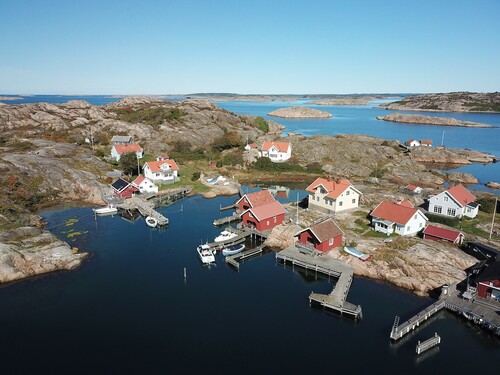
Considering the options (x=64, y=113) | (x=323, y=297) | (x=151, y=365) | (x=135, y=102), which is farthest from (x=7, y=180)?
(x=135, y=102)

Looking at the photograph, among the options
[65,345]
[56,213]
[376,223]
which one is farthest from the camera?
[56,213]

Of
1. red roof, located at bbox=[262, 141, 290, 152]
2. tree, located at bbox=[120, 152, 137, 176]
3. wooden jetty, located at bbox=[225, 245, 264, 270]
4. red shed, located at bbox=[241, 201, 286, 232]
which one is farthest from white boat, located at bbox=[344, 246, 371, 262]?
red roof, located at bbox=[262, 141, 290, 152]

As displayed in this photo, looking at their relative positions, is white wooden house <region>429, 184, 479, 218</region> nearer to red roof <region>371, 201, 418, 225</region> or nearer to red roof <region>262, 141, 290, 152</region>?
red roof <region>371, 201, 418, 225</region>

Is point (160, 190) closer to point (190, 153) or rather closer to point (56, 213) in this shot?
point (56, 213)

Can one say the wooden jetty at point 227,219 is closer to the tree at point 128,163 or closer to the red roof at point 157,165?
the red roof at point 157,165

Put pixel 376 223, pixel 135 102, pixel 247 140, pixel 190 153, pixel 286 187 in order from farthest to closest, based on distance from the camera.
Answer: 1. pixel 135 102
2. pixel 247 140
3. pixel 190 153
4. pixel 286 187
5. pixel 376 223

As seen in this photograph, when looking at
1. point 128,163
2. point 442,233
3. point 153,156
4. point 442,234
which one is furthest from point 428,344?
point 153,156

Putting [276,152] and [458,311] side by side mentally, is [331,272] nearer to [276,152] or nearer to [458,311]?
[458,311]

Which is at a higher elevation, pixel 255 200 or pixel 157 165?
pixel 157 165
